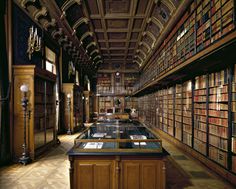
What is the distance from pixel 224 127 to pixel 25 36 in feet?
17.4

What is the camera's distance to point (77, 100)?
9.06 metres

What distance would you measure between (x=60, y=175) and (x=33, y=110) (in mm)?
1723

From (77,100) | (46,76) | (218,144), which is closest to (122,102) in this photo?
(77,100)

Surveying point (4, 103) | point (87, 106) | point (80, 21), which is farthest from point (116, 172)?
point (87, 106)

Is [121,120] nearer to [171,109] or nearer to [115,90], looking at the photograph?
[171,109]

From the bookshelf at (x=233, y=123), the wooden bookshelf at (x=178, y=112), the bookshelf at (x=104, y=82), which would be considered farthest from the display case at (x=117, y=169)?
the bookshelf at (x=104, y=82)

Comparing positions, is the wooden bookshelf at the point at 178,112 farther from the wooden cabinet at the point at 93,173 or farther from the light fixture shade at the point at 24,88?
the light fixture shade at the point at 24,88

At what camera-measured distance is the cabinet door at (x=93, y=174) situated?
A: 2631mm

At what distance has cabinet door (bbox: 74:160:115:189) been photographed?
2.63m

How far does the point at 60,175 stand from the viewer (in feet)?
11.3

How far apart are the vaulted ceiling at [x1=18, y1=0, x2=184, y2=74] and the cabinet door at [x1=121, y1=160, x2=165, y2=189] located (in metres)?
4.86

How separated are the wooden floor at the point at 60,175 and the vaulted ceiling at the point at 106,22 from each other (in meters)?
4.23

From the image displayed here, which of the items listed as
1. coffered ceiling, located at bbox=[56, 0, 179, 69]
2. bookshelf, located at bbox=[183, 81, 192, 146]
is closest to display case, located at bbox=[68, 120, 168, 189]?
bookshelf, located at bbox=[183, 81, 192, 146]

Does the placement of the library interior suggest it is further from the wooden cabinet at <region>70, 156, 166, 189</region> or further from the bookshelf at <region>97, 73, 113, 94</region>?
the bookshelf at <region>97, 73, 113, 94</region>
